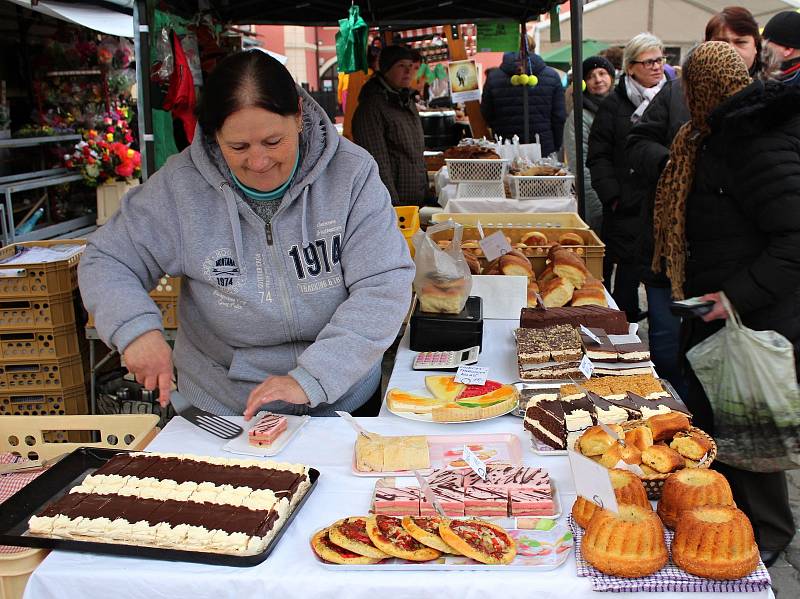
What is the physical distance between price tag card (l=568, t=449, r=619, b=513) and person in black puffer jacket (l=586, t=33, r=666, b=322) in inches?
132

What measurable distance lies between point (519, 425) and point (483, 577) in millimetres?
709

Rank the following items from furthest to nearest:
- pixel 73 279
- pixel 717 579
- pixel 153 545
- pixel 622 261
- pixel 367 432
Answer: pixel 622 261, pixel 73 279, pixel 367 432, pixel 153 545, pixel 717 579

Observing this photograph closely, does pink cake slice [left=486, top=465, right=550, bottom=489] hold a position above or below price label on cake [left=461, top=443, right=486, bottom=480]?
below

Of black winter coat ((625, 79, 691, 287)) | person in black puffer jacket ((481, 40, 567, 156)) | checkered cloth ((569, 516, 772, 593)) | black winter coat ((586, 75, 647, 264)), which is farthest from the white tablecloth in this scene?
person in black puffer jacket ((481, 40, 567, 156))

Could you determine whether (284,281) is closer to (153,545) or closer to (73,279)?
(153,545)

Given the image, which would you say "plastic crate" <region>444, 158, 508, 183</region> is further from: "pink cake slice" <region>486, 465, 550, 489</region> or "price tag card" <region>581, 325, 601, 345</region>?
"pink cake slice" <region>486, 465, 550, 489</region>

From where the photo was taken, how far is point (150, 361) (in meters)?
2.01

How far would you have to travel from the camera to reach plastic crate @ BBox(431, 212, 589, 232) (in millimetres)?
4346

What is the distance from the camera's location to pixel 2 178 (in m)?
6.69

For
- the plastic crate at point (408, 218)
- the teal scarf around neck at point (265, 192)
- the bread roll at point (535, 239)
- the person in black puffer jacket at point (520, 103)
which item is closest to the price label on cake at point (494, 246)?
the bread roll at point (535, 239)

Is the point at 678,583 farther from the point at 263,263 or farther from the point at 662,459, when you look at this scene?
the point at 263,263

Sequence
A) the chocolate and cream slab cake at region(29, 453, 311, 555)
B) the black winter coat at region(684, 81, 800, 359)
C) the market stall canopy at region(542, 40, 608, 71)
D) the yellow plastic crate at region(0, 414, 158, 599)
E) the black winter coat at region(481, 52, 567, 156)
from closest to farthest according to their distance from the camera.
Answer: the chocolate and cream slab cake at region(29, 453, 311, 555) → the yellow plastic crate at region(0, 414, 158, 599) → the black winter coat at region(684, 81, 800, 359) → the black winter coat at region(481, 52, 567, 156) → the market stall canopy at region(542, 40, 608, 71)

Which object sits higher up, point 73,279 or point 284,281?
point 284,281

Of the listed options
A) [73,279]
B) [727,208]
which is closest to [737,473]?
[727,208]
